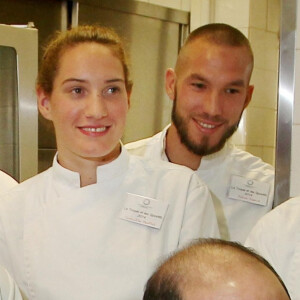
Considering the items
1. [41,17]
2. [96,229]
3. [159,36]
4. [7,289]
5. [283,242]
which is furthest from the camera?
[159,36]

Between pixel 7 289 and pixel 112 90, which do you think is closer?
pixel 7 289

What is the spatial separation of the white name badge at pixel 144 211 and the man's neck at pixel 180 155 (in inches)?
13.6

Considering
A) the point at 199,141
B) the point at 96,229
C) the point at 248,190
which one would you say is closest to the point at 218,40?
the point at 199,141

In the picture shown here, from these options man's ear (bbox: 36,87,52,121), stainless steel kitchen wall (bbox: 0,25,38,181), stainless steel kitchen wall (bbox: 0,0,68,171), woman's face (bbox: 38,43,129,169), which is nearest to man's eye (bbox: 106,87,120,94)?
woman's face (bbox: 38,43,129,169)

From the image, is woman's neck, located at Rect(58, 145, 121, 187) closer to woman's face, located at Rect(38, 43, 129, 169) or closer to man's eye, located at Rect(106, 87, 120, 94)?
woman's face, located at Rect(38, 43, 129, 169)

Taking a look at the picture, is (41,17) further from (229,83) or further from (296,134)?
(296,134)

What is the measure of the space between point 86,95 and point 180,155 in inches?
17.7

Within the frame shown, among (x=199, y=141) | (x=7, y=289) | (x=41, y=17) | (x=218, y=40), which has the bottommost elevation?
(x=7, y=289)

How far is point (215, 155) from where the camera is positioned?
1680 millimetres

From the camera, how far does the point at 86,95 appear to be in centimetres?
131

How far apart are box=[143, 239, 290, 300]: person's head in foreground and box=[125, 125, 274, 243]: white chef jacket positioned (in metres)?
0.78

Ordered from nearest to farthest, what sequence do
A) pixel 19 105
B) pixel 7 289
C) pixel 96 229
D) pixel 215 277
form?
pixel 215 277 → pixel 7 289 → pixel 96 229 → pixel 19 105

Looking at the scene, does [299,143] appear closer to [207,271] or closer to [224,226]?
[224,226]

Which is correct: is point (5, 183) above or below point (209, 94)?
below
